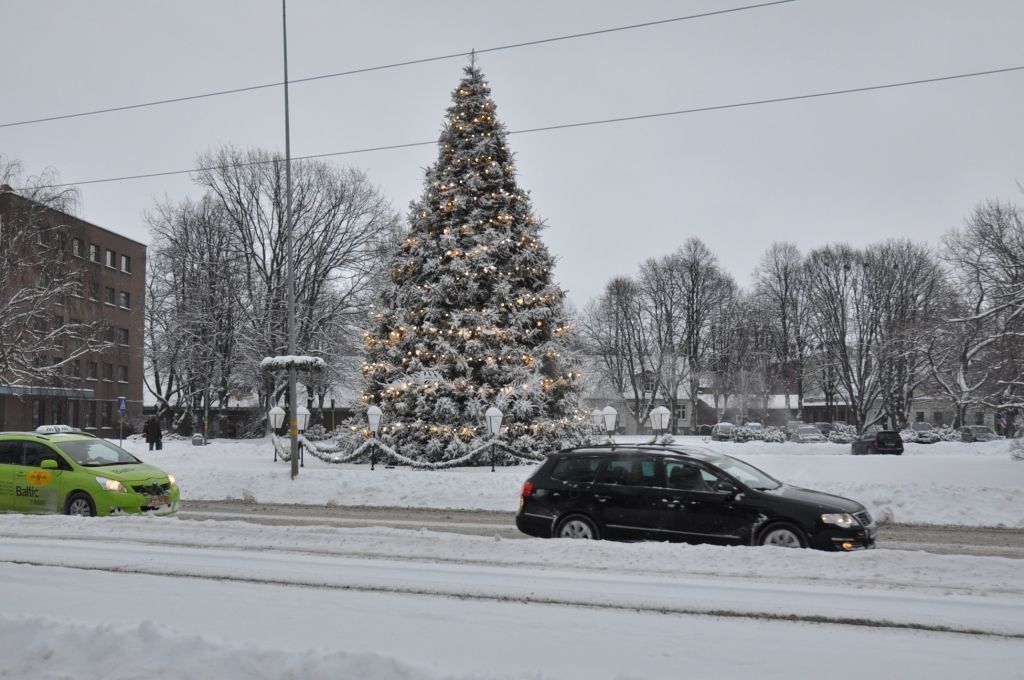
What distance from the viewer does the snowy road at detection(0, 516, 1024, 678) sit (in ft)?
18.7

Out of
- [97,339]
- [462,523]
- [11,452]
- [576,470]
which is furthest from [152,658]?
[97,339]

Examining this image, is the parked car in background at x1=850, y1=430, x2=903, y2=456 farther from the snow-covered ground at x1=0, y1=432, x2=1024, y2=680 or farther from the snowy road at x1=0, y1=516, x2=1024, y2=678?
the snowy road at x1=0, y1=516, x2=1024, y2=678

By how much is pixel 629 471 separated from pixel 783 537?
2.11m

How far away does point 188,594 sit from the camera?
7.75m

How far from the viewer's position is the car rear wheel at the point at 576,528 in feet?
36.3

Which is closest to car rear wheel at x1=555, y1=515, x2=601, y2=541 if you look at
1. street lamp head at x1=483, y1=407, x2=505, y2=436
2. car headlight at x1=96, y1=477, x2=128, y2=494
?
car headlight at x1=96, y1=477, x2=128, y2=494

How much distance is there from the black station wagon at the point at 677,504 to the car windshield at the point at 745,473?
2 cm

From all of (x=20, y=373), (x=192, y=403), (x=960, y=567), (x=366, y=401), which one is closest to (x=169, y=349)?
(x=192, y=403)

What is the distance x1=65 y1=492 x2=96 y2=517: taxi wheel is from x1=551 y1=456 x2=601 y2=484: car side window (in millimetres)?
8018

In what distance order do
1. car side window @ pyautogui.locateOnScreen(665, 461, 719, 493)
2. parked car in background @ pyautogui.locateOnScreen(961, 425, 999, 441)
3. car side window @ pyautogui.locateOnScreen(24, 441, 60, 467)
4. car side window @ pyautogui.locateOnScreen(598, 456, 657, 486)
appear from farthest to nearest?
parked car in background @ pyautogui.locateOnScreen(961, 425, 999, 441) < car side window @ pyautogui.locateOnScreen(24, 441, 60, 467) < car side window @ pyautogui.locateOnScreen(598, 456, 657, 486) < car side window @ pyautogui.locateOnScreen(665, 461, 719, 493)

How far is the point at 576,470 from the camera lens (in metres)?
11.4

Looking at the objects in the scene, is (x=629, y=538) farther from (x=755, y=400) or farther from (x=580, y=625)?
(x=755, y=400)

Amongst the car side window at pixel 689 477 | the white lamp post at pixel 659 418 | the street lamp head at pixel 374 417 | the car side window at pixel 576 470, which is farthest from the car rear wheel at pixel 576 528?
the street lamp head at pixel 374 417

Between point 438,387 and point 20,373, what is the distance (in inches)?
939
